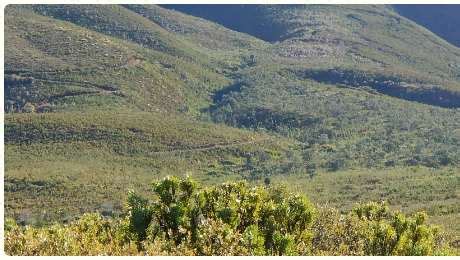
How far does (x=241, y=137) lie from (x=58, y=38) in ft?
192

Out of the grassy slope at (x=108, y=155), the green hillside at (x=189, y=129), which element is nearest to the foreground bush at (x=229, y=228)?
the green hillside at (x=189, y=129)

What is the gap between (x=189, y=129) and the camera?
14038 cm

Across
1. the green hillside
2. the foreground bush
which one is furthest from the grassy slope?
the foreground bush

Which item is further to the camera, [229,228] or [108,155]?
[108,155]

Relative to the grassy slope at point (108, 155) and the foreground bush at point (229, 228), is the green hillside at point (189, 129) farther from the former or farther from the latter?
the foreground bush at point (229, 228)

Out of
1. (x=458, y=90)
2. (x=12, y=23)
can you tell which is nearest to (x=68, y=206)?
(x=12, y=23)

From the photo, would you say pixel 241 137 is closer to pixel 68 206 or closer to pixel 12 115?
pixel 12 115

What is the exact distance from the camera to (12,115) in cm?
13100

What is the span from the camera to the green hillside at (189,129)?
330ft

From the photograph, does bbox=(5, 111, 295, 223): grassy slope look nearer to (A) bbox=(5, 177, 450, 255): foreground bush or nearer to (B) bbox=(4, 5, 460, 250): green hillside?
(B) bbox=(4, 5, 460, 250): green hillside

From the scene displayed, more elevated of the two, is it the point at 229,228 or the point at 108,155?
the point at 229,228

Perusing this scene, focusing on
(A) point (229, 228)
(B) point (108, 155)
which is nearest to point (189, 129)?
(B) point (108, 155)

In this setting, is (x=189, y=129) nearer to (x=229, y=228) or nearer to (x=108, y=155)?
(x=108, y=155)

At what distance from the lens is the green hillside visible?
330 ft
